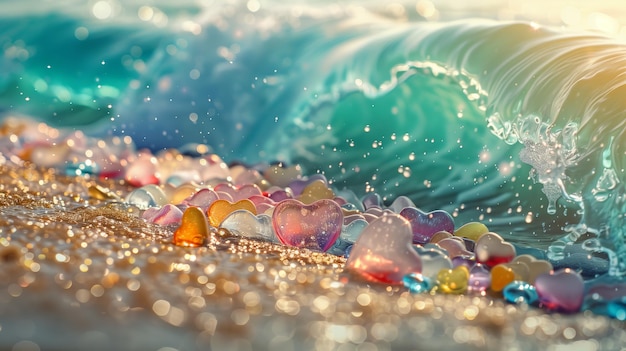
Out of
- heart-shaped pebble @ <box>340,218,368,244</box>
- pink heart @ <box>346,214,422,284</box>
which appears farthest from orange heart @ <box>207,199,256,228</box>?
pink heart @ <box>346,214,422,284</box>

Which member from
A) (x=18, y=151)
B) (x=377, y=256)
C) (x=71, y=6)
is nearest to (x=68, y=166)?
(x=18, y=151)

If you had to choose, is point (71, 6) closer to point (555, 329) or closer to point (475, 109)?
point (475, 109)

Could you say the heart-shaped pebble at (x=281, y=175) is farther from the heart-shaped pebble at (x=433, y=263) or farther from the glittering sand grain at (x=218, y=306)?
the heart-shaped pebble at (x=433, y=263)

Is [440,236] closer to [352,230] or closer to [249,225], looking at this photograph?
[352,230]

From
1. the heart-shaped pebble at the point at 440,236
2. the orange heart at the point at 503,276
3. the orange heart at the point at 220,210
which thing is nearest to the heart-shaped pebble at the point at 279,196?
the orange heart at the point at 220,210

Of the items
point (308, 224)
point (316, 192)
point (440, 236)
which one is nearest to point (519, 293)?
point (440, 236)

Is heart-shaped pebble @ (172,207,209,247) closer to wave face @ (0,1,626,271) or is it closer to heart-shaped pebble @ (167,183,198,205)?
heart-shaped pebble @ (167,183,198,205)
